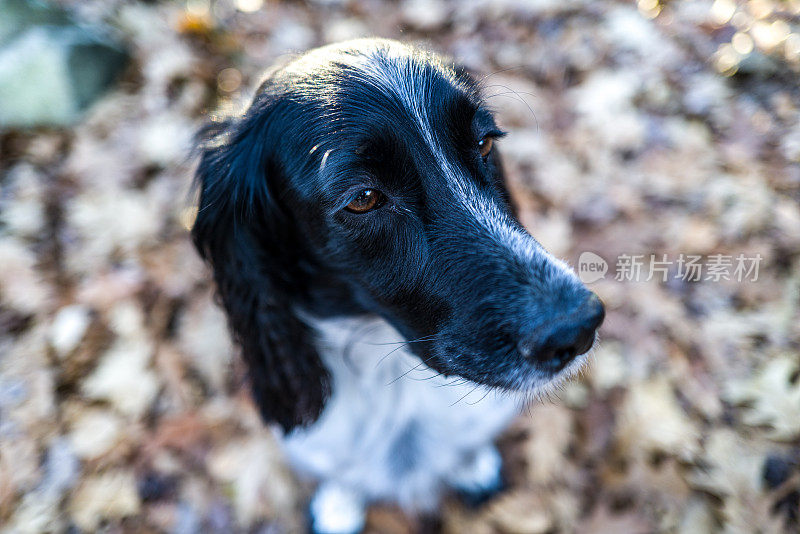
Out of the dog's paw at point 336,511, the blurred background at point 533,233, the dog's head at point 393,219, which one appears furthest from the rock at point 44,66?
the dog's paw at point 336,511

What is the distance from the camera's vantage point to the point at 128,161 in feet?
12.2

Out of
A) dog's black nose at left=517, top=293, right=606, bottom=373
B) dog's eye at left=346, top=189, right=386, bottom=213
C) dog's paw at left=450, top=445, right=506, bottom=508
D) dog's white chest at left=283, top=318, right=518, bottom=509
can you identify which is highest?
dog's eye at left=346, top=189, right=386, bottom=213

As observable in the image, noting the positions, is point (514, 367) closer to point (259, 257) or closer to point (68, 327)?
point (259, 257)

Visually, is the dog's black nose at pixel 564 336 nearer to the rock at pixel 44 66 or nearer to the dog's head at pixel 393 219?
the dog's head at pixel 393 219

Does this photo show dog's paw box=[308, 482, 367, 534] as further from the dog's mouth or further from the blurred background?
the dog's mouth

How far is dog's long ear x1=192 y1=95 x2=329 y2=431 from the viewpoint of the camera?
82.4 inches

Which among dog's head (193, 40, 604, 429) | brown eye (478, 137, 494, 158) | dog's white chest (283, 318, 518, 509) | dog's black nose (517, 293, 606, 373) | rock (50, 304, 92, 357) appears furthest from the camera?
rock (50, 304, 92, 357)

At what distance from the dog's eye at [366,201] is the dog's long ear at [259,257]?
353 millimetres

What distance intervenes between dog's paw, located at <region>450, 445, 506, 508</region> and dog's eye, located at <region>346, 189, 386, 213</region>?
1.65 meters

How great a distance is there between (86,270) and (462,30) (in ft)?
10.9

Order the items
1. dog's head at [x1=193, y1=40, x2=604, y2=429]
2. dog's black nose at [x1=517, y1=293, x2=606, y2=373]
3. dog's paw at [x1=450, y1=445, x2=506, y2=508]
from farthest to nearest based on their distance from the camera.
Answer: dog's paw at [x1=450, y1=445, x2=506, y2=508]
dog's head at [x1=193, y1=40, x2=604, y2=429]
dog's black nose at [x1=517, y1=293, x2=606, y2=373]

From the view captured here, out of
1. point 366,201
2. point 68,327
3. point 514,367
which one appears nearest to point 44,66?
point 68,327

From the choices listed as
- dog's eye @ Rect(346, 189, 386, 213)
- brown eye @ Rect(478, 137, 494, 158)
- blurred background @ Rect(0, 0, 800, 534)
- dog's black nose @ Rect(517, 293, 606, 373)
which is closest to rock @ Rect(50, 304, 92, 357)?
blurred background @ Rect(0, 0, 800, 534)

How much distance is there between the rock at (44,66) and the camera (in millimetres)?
3729
